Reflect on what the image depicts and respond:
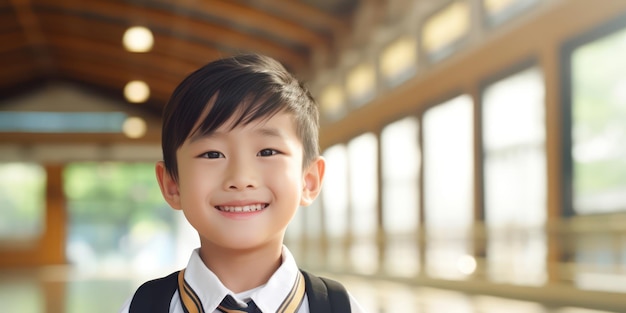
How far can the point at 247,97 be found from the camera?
142 centimetres

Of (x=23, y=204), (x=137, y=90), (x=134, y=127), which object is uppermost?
(x=137, y=90)

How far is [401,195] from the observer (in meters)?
15.2

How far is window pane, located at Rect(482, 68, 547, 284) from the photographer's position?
9688mm

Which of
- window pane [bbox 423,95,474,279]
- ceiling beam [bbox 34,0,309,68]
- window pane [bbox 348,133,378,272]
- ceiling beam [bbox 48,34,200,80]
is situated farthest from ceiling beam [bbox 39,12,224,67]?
window pane [bbox 423,95,474,279]

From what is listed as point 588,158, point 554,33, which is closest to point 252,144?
point 588,158

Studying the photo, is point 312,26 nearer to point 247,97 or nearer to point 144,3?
point 144,3

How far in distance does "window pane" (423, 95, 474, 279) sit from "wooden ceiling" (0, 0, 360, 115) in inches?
125

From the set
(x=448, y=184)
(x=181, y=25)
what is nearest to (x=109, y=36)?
(x=181, y=25)

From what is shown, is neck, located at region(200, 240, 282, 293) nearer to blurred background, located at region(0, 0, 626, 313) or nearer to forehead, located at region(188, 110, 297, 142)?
forehead, located at region(188, 110, 297, 142)

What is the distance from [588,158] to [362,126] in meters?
8.91

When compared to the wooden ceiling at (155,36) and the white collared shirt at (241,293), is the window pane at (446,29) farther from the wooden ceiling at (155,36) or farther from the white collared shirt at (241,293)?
the white collared shirt at (241,293)

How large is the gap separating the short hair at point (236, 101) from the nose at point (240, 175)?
57 millimetres

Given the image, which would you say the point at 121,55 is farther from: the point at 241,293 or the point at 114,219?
the point at 241,293

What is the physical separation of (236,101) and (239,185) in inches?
5.1
